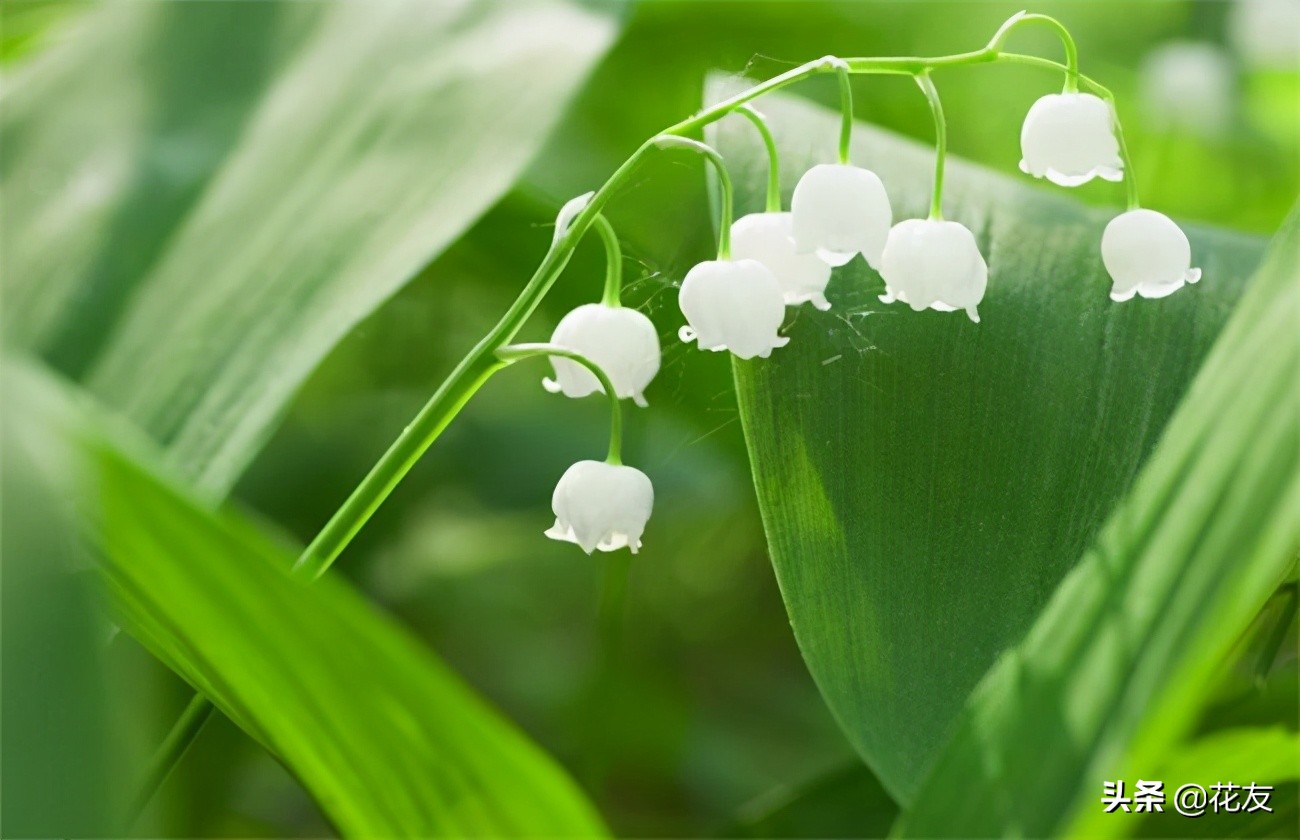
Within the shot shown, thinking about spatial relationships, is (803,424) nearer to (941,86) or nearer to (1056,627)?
(1056,627)

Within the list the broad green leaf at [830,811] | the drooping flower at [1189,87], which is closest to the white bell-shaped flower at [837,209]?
the broad green leaf at [830,811]

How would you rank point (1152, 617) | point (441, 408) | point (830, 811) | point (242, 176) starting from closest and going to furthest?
1. point (1152, 617)
2. point (441, 408)
3. point (242, 176)
4. point (830, 811)

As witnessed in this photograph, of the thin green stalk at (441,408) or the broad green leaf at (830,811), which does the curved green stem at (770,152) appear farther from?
the broad green leaf at (830,811)

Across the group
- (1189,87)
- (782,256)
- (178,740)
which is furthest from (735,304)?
(1189,87)

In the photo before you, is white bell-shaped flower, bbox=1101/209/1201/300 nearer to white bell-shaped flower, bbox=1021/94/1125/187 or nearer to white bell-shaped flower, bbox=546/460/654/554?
white bell-shaped flower, bbox=1021/94/1125/187

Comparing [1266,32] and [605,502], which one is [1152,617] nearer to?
[605,502]

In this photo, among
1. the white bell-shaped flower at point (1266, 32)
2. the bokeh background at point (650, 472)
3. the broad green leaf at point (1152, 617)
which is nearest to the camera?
the broad green leaf at point (1152, 617)
